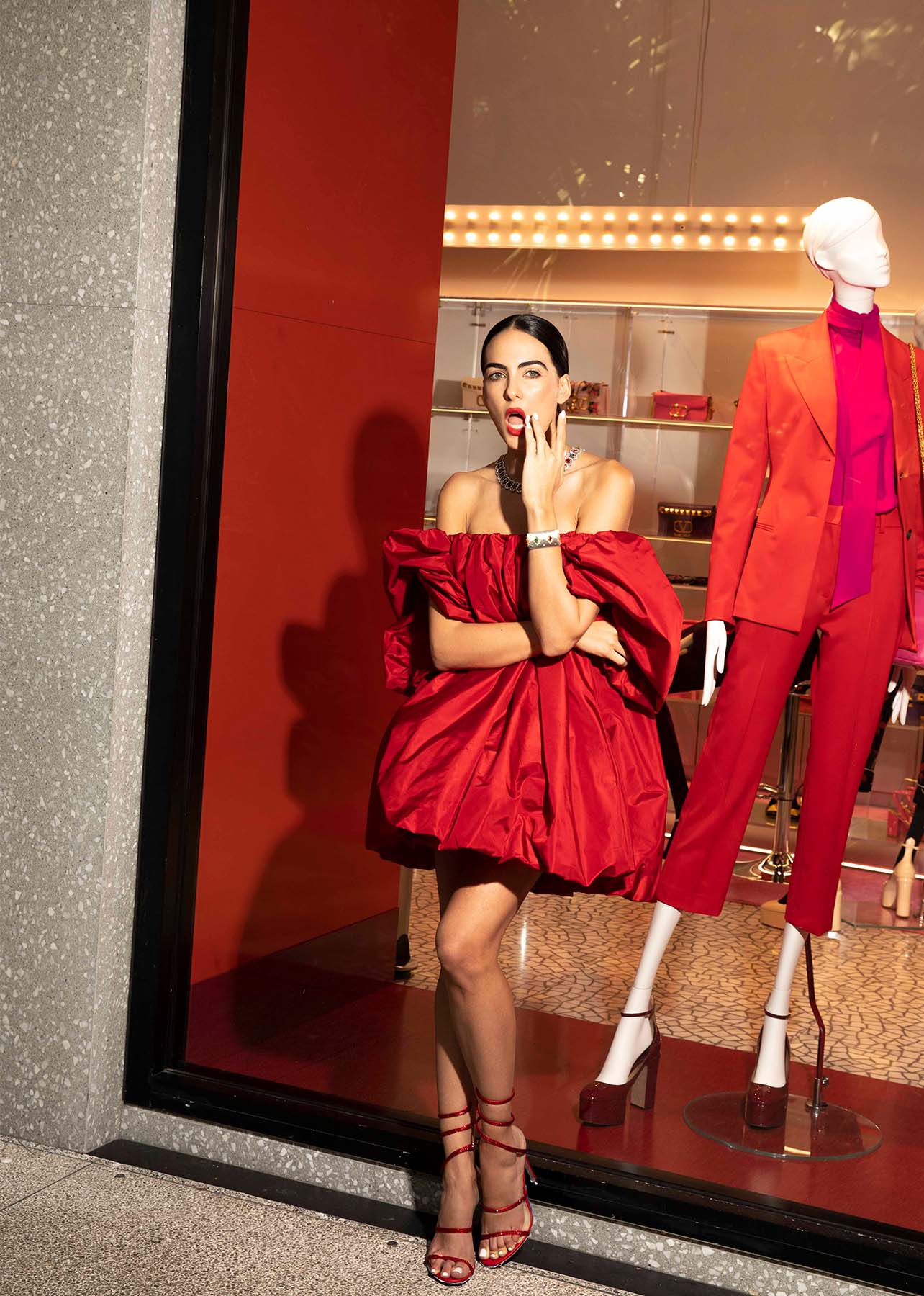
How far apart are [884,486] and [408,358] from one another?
115 cm

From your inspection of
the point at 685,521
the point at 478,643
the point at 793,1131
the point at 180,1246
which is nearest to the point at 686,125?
the point at 685,521

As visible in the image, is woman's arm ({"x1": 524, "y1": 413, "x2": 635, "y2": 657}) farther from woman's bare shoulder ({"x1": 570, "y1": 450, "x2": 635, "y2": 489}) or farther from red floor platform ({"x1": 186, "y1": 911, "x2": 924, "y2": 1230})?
red floor platform ({"x1": 186, "y1": 911, "x2": 924, "y2": 1230})

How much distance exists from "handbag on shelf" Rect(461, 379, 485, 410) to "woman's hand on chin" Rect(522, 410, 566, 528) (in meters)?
0.60

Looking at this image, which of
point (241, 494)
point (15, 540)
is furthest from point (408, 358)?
point (15, 540)

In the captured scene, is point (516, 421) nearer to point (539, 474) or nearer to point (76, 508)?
point (539, 474)

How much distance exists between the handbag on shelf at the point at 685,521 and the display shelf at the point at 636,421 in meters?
0.18

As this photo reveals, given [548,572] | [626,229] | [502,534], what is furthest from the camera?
[626,229]

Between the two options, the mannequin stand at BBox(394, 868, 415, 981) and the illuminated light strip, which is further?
the mannequin stand at BBox(394, 868, 415, 981)

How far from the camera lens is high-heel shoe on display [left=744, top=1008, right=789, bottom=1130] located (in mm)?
2664

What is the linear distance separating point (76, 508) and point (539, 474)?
104cm

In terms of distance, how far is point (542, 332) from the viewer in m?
2.32

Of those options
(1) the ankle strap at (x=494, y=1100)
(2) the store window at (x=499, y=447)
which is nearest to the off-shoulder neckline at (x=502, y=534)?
(2) the store window at (x=499, y=447)

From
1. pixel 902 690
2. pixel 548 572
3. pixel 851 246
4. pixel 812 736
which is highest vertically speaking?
pixel 851 246

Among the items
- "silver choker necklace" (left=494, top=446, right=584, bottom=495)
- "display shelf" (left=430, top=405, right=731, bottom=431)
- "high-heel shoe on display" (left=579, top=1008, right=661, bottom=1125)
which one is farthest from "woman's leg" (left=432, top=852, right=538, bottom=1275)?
"display shelf" (left=430, top=405, right=731, bottom=431)
